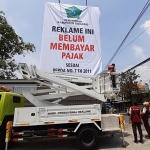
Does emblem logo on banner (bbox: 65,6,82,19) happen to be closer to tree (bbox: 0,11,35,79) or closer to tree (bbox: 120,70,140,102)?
tree (bbox: 0,11,35,79)

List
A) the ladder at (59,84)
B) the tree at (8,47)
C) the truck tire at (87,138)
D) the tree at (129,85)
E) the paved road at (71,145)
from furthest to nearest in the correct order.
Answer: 1. the tree at (129,85)
2. the tree at (8,47)
3. the ladder at (59,84)
4. the paved road at (71,145)
5. the truck tire at (87,138)

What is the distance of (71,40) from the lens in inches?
386

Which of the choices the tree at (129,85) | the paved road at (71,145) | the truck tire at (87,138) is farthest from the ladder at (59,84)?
the tree at (129,85)

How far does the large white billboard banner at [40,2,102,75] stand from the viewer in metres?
9.35

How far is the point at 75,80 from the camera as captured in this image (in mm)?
7996

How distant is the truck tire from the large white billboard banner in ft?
10.7

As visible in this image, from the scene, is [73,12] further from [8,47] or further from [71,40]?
[8,47]


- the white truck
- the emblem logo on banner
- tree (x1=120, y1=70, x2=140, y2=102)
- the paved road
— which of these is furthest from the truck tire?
tree (x1=120, y1=70, x2=140, y2=102)

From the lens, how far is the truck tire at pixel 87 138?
6809mm

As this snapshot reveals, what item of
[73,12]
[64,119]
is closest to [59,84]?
[64,119]

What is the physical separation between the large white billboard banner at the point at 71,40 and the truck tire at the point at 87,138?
3.26 m

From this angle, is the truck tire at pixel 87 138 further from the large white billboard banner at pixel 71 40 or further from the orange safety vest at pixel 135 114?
the large white billboard banner at pixel 71 40

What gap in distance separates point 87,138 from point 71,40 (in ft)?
16.7

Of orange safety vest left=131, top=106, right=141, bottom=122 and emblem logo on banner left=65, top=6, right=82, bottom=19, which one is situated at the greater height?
emblem logo on banner left=65, top=6, right=82, bottom=19
